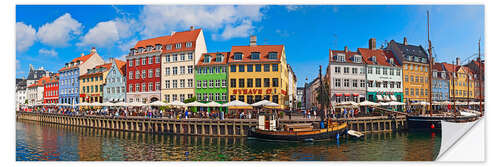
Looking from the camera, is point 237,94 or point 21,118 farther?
point 21,118

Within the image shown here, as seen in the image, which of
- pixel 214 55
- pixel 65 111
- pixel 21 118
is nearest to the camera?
pixel 214 55

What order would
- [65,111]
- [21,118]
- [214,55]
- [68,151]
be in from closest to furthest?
[68,151]
[214,55]
[65,111]
[21,118]

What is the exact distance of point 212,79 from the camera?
105ft

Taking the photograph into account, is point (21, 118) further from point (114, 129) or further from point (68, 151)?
point (68, 151)

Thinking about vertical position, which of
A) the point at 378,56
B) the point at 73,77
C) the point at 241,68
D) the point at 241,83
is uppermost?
the point at 378,56

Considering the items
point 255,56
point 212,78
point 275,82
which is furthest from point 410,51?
point 212,78

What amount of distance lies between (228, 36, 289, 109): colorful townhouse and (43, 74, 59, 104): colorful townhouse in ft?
99.1

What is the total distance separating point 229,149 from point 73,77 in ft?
116

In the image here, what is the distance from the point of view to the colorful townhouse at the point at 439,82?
3339 cm

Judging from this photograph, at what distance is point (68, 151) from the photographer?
1741cm

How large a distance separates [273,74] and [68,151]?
1842 cm

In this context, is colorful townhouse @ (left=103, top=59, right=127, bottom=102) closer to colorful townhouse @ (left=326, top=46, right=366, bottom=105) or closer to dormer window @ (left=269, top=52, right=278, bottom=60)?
dormer window @ (left=269, top=52, right=278, bottom=60)

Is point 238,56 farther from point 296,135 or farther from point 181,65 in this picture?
point 296,135
